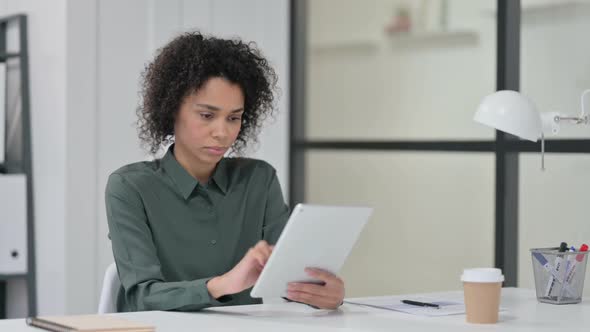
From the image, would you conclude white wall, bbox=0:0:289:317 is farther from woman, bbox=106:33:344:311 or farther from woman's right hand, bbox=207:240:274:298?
woman's right hand, bbox=207:240:274:298

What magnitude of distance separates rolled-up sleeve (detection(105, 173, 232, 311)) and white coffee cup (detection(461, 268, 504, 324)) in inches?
20.4

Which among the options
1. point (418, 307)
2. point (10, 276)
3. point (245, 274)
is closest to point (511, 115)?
point (418, 307)

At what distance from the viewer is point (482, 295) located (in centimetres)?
191

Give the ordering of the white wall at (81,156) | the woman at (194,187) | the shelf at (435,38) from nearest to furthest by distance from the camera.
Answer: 1. the woman at (194,187)
2. the white wall at (81,156)
3. the shelf at (435,38)

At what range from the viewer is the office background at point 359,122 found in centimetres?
317

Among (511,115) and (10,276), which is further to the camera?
(10,276)

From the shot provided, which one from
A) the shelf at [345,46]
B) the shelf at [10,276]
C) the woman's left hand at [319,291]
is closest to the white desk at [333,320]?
the woman's left hand at [319,291]

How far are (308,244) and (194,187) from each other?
0.49 metres

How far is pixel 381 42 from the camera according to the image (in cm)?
395

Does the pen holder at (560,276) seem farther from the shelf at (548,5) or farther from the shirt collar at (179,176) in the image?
the shelf at (548,5)

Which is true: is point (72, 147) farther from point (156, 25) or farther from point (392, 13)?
point (392, 13)

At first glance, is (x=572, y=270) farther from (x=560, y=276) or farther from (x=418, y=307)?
(x=418, y=307)

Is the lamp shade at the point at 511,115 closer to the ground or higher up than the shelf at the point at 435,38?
closer to the ground

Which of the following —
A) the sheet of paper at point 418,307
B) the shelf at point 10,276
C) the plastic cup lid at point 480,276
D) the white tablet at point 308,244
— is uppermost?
the white tablet at point 308,244
